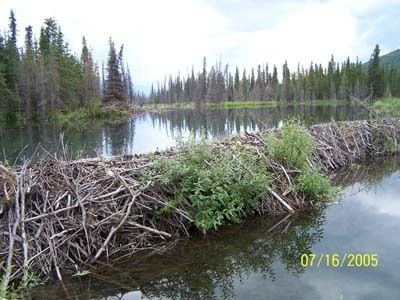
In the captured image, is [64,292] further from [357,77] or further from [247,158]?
[357,77]

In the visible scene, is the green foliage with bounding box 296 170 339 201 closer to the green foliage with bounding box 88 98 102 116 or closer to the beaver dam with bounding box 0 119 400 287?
the beaver dam with bounding box 0 119 400 287

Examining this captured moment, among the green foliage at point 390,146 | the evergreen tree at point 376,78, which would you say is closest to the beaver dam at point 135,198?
the green foliage at point 390,146

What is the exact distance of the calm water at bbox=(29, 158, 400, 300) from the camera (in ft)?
20.5

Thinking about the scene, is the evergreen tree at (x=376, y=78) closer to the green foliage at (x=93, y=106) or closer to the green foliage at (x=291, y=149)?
the green foliage at (x=93, y=106)

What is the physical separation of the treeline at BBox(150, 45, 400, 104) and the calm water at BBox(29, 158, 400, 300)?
73556 millimetres

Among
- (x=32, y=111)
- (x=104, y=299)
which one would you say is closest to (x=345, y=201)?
(x=104, y=299)

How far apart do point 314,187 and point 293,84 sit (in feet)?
360

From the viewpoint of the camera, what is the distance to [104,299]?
611cm

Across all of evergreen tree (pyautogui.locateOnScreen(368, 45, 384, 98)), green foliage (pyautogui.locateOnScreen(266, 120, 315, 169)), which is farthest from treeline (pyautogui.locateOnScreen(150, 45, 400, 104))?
green foliage (pyautogui.locateOnScreen(266, 120, 315, 169))

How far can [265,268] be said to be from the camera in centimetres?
714

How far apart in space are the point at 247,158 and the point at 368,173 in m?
7.46
